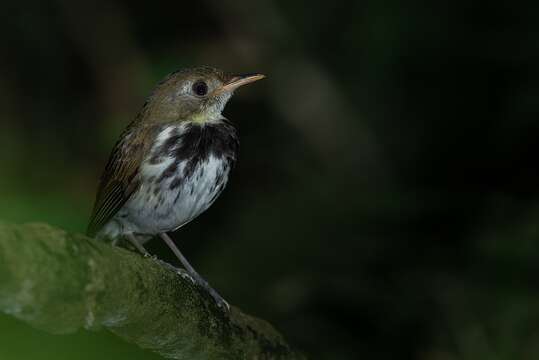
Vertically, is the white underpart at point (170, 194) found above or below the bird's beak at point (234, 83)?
below

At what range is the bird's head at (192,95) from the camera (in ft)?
16.7

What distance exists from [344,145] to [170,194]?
375 centimetres

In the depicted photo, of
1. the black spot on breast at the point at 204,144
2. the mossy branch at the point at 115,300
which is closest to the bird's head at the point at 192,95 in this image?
the black spot on breast at the point at 204,144

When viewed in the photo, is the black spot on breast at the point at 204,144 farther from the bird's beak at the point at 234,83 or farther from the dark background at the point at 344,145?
the dark background at the point at 344,145

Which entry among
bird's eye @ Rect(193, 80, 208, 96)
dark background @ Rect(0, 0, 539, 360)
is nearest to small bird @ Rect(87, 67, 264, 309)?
bird's eye @ Rect(193, 80, 208, 96)

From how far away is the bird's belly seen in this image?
4.61m

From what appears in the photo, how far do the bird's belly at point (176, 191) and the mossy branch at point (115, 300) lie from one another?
2.83 feet

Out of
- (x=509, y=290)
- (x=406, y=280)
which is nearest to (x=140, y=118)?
(x=406, y=280)

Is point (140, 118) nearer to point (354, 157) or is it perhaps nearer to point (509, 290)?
point (509, 290)

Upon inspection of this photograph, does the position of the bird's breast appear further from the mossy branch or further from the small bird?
the mossy branch

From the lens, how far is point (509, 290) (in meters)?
5.93

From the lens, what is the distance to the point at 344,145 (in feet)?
26.7

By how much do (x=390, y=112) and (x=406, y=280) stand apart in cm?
237

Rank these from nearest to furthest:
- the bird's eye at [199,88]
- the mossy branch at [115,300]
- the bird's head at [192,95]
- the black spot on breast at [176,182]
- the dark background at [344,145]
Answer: the mossy branch at [115,300], the black spot on breast at [176,182], the bird's head at [192,95], the bird's eye at [199,88], the dark background at [344,145]
